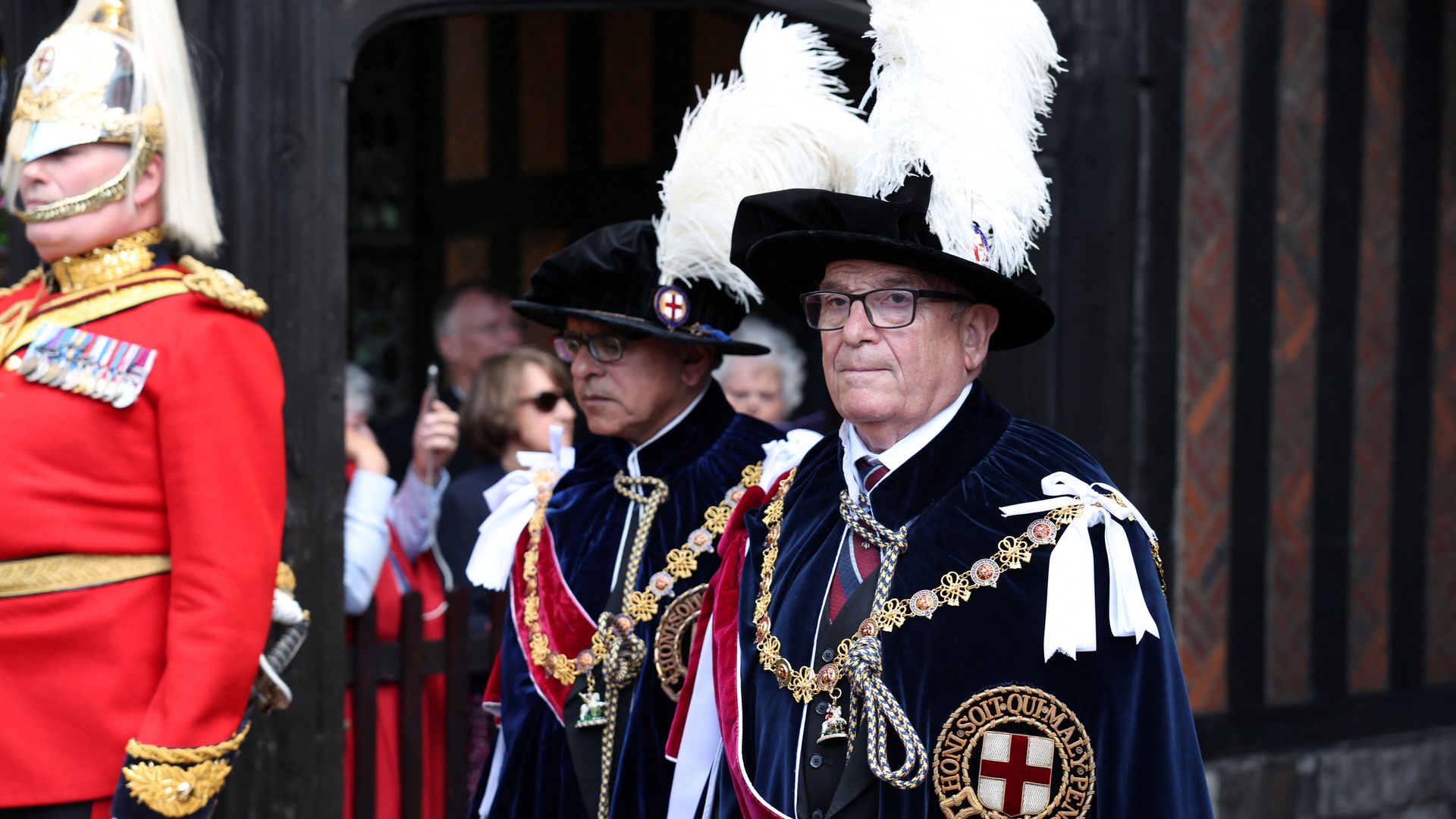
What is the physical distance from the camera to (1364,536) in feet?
19.2

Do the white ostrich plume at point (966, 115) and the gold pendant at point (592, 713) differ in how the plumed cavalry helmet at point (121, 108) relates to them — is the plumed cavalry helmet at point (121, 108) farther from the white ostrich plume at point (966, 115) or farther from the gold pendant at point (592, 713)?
the white ostrich plume at point (966, 115)

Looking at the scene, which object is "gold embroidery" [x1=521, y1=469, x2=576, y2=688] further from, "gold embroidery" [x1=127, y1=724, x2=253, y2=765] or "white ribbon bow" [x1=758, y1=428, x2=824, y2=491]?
"gold embroidery" [x1=127, y1=724, x2=253, y2=765]

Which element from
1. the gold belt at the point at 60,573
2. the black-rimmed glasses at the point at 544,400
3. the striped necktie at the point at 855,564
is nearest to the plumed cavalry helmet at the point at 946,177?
the striped necktie at the point at 855,564

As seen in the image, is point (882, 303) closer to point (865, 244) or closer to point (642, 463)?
point (865, 244)

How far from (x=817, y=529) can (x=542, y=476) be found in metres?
1.17

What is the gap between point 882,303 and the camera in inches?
98.1

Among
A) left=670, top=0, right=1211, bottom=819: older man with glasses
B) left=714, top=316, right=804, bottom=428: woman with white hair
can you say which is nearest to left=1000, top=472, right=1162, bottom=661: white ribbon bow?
left=670, top=0, right=1211, bottom=819: older man with glasses

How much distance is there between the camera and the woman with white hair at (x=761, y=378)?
5.12 meters

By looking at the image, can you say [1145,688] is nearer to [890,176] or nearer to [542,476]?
[890,176]

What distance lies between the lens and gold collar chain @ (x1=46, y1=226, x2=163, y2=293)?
9.59 ft

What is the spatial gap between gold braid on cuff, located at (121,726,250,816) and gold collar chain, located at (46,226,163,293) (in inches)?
32.6

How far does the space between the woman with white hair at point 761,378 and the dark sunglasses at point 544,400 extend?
55cm

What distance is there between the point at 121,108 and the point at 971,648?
178cm

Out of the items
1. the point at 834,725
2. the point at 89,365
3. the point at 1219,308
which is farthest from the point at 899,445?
the point at 1219,308
